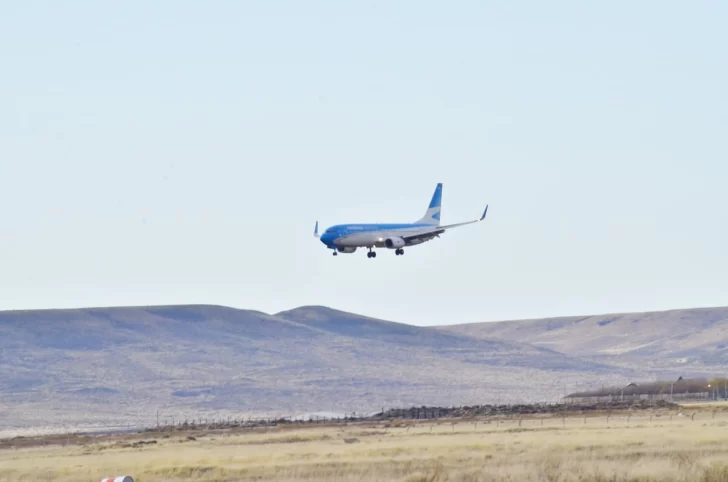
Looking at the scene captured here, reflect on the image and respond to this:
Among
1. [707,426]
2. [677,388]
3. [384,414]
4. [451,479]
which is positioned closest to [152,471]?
[451,479]

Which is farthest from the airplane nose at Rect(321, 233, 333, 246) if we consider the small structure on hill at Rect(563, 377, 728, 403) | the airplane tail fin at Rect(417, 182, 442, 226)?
the small structure on hill at Rect(563, 377, 728, 403)

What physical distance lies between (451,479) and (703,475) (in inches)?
319

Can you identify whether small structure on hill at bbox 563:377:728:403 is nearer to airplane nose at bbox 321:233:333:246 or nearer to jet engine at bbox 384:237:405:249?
jet engine at bbox 384:237:405:249

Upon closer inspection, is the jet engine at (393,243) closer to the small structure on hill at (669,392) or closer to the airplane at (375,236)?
the airplane at (375,236)

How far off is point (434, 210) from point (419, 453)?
53089mm

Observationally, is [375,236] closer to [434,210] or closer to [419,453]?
[434,210]

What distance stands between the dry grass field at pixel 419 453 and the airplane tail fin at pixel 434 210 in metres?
20.9

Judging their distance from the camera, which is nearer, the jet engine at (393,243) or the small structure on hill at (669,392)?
the jet engine at (393,243)

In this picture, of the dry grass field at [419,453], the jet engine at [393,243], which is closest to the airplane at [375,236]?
the jet engine at [393,243]

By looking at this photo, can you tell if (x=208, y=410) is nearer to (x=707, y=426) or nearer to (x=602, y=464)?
(x=707, y=426)

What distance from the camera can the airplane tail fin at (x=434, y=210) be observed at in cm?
11669

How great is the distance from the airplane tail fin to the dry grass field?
68.5 ft

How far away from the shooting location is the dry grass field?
51.0 m

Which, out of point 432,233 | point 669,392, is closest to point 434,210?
point 432,233
